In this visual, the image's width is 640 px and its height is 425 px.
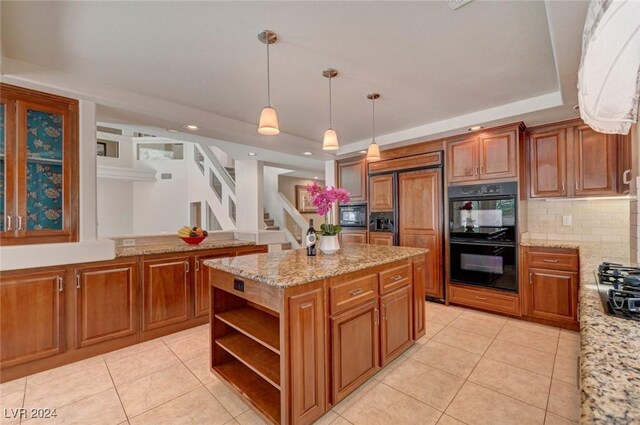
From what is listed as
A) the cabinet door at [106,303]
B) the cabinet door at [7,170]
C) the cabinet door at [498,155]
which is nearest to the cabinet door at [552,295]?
the cabinet door at [498,155]

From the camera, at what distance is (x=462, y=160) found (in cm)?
355

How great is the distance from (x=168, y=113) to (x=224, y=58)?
1.13m

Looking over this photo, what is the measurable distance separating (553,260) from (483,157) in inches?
52.8

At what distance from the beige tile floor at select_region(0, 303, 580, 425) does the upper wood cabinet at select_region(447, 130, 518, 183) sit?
5.89 feet

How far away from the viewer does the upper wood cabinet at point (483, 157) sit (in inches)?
125

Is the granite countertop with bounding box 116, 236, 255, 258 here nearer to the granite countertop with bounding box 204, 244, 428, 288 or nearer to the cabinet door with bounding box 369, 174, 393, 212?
the granite countertop with bounding box 204, 244, 428, 288

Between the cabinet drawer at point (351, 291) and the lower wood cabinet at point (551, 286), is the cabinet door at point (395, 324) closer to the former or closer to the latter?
the cabinet drawer at point (351, 291)

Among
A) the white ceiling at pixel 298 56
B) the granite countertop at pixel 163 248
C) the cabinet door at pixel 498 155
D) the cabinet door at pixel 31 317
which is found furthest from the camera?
the cabinet door at pixel 498 155

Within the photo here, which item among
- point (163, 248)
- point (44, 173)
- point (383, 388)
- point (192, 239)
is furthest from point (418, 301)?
point (44, 173)

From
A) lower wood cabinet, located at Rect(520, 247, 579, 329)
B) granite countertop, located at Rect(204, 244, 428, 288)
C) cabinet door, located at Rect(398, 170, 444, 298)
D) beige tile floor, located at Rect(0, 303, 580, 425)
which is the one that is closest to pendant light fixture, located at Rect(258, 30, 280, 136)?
granite countertop, located at Rect(204, 244, 428, 288)

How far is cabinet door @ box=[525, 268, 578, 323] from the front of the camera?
2.88 metres

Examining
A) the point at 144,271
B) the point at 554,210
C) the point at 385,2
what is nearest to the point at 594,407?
the point at 385,2

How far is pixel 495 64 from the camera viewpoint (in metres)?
2.25

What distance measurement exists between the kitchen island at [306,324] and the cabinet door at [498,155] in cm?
167
